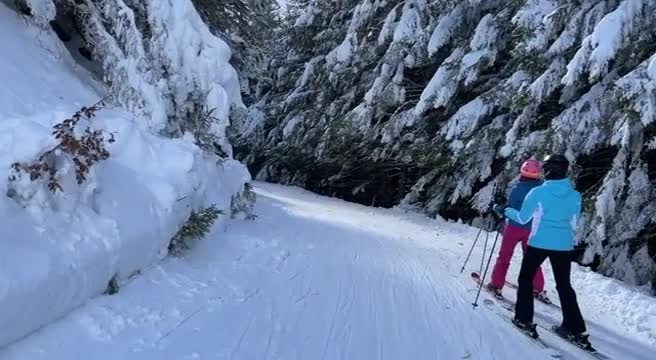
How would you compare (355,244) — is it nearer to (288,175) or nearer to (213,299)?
(213,299)

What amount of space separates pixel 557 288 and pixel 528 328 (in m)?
0.51

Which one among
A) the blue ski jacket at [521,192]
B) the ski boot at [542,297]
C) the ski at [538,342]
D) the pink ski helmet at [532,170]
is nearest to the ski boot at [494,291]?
the ski boot at [542,297]

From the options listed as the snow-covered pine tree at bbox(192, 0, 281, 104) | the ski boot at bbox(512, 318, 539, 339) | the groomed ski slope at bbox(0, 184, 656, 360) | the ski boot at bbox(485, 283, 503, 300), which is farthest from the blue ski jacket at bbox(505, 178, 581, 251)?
the snow-covered pine tree at bbox(192, 0, 281, 104)

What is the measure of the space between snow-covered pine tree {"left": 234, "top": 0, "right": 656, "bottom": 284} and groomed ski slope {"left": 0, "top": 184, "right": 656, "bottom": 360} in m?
2.33

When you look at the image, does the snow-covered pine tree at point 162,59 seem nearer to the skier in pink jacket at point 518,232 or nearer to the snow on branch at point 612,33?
the skier in pink jacket at point 518,232

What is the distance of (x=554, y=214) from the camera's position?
604 centimetres

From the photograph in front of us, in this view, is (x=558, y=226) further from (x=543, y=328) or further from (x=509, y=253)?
(x=509, y=253)

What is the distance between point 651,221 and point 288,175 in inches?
734

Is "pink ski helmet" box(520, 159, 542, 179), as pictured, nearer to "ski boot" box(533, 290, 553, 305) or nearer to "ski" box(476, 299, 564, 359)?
"ski boot" box(533, 290, 553, 305)

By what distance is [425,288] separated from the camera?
7633 millimetres

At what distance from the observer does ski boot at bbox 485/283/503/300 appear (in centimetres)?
749

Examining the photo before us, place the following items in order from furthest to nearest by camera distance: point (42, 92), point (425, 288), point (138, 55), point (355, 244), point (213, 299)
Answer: point (355, 244)
point (138, 55)
point (425, 288)
point (42, 92)
point (213, 299)

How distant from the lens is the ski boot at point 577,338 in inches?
232

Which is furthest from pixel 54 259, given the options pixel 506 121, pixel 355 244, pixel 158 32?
pixel 506 121
